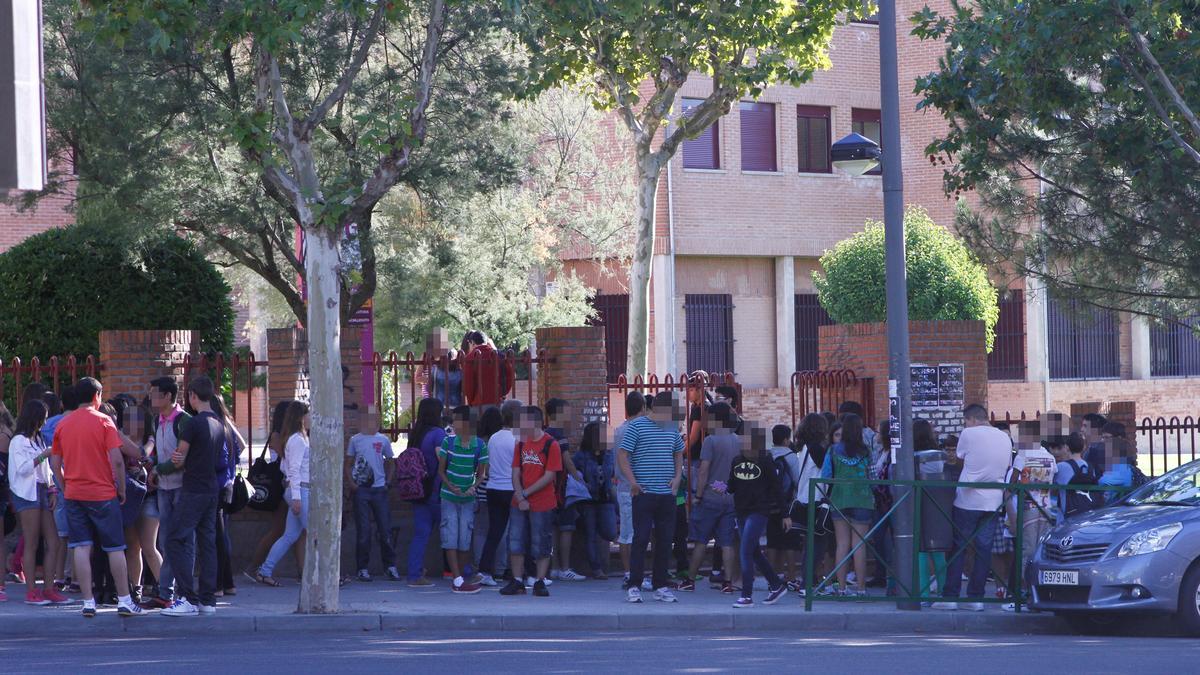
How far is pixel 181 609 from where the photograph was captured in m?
12.0

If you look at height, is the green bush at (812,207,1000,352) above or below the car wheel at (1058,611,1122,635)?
above

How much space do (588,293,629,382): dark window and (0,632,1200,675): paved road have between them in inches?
808

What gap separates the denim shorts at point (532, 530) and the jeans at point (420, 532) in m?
0.93

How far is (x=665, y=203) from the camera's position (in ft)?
105

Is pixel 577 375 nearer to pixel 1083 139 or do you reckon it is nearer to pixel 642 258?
pixel 642 258

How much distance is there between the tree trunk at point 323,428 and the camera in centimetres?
1203

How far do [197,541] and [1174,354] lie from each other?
29.1m

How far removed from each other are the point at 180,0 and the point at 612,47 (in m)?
9.08

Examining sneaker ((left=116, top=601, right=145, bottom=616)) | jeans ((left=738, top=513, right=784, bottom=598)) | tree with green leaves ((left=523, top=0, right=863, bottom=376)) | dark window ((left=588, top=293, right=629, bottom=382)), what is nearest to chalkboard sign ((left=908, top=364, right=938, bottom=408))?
jeans ((left=738, top=513, right=784, bottom=598))

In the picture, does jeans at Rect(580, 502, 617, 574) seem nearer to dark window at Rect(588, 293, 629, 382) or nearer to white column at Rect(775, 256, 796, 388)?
dark window at Rect(588, 293, 629, 382)

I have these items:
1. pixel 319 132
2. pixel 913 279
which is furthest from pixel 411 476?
pixel 913 279

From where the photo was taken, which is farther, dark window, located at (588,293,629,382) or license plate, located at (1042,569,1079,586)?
dark window, located at (588,293,629,382)

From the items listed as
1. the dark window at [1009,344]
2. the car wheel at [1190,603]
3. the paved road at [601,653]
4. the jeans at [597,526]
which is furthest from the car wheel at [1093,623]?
the dark window at [1009,344]

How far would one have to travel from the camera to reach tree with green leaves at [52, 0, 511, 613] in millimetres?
12078
